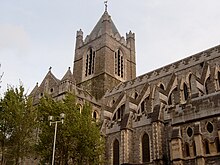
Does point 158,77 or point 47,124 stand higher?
point 158,77

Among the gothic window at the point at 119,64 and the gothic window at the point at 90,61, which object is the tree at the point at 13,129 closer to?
the gothic window at the point at 90,61

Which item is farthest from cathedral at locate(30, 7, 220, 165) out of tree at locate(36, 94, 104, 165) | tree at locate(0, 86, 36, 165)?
tree at locate(0, 86, 36, 165)

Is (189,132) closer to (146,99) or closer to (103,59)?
(146,99)

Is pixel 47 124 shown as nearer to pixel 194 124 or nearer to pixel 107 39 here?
pixel 194 124

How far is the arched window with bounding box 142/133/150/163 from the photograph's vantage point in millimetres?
25516

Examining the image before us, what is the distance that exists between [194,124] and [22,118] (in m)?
12.3

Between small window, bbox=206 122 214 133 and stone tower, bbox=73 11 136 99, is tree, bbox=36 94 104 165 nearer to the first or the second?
small window, bbox=206 122 214 133

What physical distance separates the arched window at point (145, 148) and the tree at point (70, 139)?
664 cm

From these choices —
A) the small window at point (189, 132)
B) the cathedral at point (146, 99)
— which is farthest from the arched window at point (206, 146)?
the small window at point (189, 132)

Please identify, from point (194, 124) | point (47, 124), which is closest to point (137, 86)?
point (194, 124)

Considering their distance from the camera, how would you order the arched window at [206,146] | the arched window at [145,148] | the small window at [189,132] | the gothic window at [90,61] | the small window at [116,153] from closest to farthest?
1. the arched window at [206,146]
2. the small window at [189,132]
3. the arched window at [145,148]
4. the small window at [116,153]
5. the gothic window at [90,61]

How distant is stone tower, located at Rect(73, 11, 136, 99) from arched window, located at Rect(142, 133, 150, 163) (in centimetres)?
1555

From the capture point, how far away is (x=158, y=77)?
35.5m

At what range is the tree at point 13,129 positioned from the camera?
18625 millimetres
